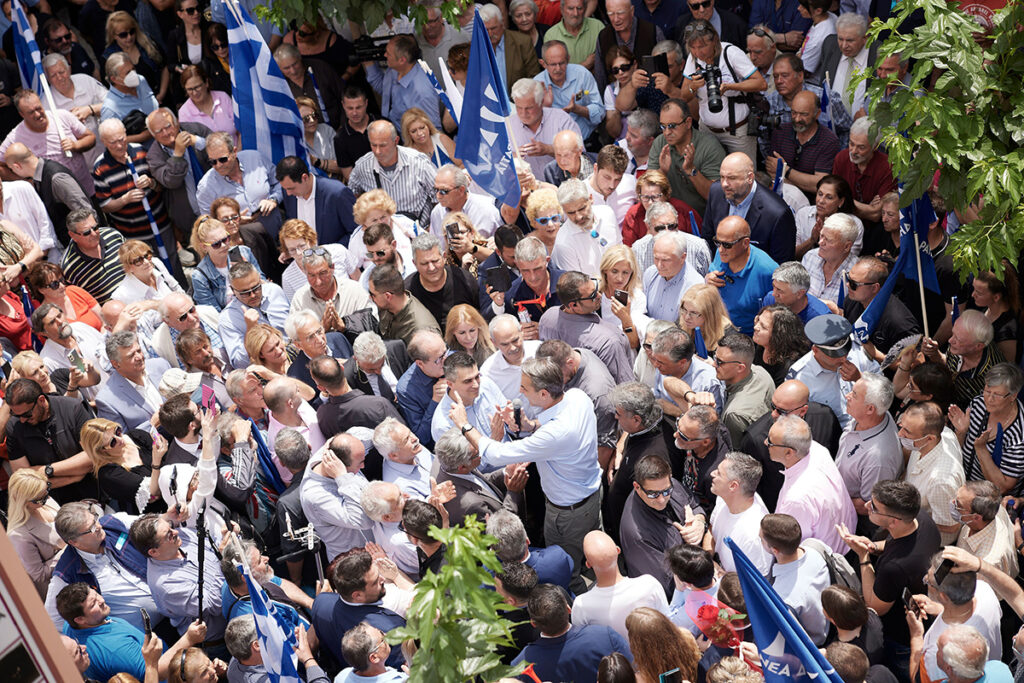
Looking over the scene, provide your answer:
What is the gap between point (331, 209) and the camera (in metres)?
9.48

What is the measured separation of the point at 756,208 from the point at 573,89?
255 centimetres

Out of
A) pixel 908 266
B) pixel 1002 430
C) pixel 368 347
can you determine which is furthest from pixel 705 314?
pixel 368 347

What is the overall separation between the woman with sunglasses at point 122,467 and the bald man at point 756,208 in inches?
177

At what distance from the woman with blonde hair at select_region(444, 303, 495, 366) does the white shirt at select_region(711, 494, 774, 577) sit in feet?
7.04

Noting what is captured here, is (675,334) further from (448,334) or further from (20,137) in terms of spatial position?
(20,137)

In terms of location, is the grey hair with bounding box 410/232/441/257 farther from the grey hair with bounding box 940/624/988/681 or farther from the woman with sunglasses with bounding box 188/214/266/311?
the grey hair with bounding box 940/624/988/681

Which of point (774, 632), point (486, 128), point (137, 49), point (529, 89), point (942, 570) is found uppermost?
point (137, 49)

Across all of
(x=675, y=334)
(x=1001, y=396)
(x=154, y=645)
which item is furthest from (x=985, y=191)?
(x=154, y=645)

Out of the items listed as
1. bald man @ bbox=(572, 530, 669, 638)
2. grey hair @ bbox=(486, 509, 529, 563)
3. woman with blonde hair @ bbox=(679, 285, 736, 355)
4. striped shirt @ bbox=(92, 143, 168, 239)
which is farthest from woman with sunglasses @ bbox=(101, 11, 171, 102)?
bald man @ bbox=(572, 530, 669, 638)

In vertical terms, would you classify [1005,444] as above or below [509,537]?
below

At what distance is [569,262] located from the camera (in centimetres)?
846

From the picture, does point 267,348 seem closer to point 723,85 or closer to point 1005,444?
point 723,85

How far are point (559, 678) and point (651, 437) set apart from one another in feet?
5.64

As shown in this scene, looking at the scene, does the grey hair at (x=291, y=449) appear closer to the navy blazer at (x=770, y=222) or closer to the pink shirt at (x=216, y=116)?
the navy blazer at (x=770, y=222)
